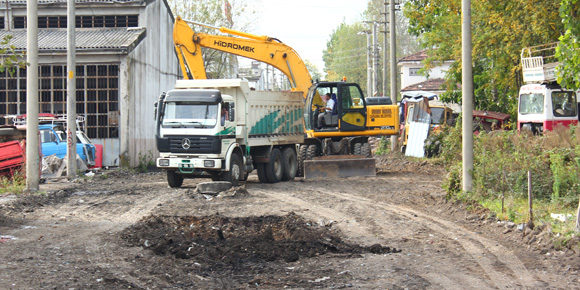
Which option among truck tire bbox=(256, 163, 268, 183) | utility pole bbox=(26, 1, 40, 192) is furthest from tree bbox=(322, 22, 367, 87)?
utility pole bbox=(26, 1, 40, 192)

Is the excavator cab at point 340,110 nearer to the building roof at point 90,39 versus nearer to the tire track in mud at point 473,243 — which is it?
the tire track in mud at point 473,243

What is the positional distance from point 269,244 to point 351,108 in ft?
45.3

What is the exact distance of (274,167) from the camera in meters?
21.2

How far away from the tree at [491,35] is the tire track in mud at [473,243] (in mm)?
10305

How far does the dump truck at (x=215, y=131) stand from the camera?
717 inches

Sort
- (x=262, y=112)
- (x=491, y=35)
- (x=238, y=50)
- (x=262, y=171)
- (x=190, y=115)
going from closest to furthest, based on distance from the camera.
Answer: (x=190, y=115) → (x=262, y=112) → (x=262, y=171) → (x=238, y=50) → (x=491, y=35)

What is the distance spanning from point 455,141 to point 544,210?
7097 millimetres

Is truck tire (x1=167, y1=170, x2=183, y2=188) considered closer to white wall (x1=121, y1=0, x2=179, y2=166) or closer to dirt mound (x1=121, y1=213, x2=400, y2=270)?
dirt mound (x1=121, y1=213, x2=400, y2=270)

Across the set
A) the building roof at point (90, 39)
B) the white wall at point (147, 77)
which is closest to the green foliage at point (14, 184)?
the white wall at point (147, 77)

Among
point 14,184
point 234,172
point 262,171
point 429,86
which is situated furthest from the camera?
point 429,86

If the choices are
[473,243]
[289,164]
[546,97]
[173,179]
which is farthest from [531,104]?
[473,243]

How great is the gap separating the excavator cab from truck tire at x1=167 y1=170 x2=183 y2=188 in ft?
18.4

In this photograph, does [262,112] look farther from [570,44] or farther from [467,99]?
[570,44]

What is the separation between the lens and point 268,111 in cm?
2100
